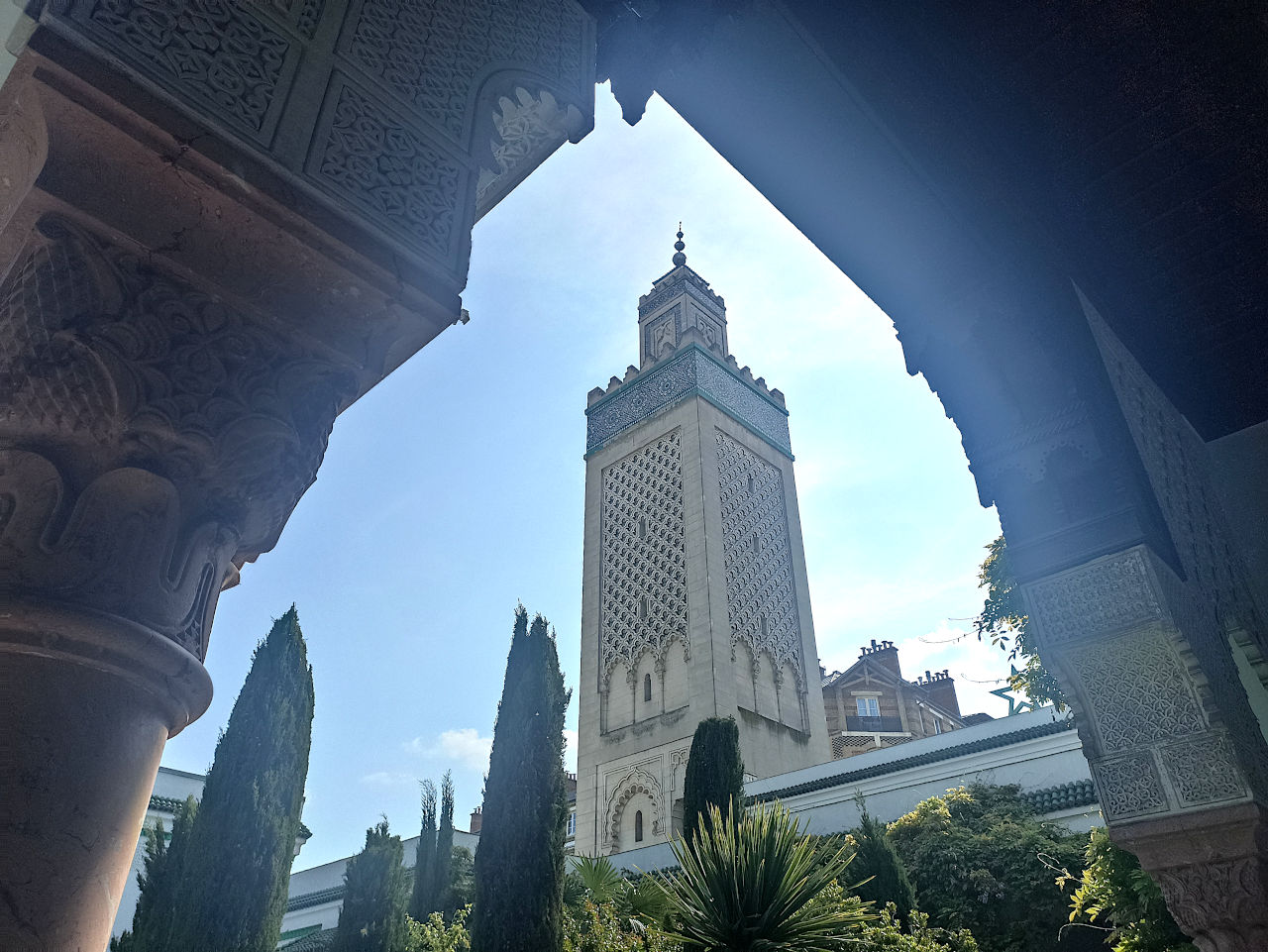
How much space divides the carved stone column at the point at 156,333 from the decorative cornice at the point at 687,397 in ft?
Result: 37.5

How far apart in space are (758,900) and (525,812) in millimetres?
2308

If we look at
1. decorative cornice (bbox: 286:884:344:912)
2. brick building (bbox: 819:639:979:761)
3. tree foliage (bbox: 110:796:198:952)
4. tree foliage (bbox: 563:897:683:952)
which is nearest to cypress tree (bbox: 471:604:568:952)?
tree foliage (bbox: 563:897:683:952)

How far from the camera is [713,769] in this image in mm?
7344

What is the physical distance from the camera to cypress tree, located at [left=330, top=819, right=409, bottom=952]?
621cm

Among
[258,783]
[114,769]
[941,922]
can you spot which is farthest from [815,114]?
[941,922]

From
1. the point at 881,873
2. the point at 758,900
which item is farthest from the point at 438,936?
the point at 758,900

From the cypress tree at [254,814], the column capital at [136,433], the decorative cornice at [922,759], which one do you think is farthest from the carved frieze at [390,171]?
the decorative cornice at [922,759]

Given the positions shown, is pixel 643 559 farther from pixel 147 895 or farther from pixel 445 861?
pixel 147 895

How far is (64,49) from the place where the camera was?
76 centimetres

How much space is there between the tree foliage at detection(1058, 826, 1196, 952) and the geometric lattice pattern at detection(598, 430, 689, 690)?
287 inches

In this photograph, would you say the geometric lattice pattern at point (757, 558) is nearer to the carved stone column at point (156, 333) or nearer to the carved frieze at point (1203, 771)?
the carved frieze at point (1203, 771)

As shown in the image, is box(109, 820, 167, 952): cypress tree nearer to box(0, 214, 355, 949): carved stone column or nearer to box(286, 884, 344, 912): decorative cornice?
box(0, 214, 355, 949): carved stone column

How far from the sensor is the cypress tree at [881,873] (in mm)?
5887

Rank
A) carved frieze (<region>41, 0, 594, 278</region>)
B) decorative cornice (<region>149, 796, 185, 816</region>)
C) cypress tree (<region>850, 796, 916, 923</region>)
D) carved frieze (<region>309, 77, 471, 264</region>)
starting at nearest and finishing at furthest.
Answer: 1. carved frieze (<region>41, 0, 594, 278</region>)
2. carved frieze (<region>309, 77, 471, 264</region>)
3. cypress tree (<region>850, 796, 916, 923</region>)
4. decorative cornice (<region>149, 796, 185, 816</region>)
